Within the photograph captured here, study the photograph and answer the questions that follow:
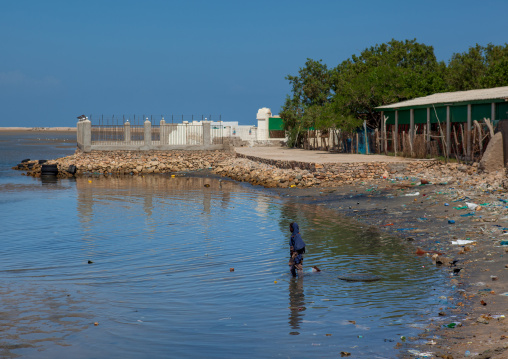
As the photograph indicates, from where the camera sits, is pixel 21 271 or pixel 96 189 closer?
pixel 21 271

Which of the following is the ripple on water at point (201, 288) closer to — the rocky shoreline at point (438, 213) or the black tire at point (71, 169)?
the rocky shoreline at point (438, 213)

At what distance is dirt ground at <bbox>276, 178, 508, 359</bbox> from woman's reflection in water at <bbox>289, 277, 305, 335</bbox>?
1683mm

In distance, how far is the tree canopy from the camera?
3919cm

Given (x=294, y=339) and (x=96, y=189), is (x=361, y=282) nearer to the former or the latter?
(x=294, y=339)

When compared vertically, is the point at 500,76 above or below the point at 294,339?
above

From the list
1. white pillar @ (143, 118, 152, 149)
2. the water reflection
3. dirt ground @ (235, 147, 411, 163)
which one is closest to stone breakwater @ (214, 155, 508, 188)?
dirt ground @ (235, 147, 411, 163)

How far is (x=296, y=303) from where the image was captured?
380 inches

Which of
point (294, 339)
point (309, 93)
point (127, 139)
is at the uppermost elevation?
point (309, 93)

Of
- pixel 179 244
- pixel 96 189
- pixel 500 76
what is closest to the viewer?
pixel 179 244

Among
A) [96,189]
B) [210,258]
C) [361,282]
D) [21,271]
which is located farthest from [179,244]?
[96,189]

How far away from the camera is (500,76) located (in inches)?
1766

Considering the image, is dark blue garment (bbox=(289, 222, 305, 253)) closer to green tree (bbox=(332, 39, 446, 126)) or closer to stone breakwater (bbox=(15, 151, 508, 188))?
stone breakwater (bbox=(15, 151, 508, 188))

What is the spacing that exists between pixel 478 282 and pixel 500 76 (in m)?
38.8

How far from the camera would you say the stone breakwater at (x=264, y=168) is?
80.7 feet
